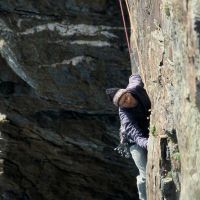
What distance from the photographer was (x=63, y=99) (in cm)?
1598

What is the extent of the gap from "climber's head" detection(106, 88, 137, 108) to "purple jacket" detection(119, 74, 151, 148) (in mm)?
88

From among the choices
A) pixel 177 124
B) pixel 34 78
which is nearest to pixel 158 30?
pixel 177 124

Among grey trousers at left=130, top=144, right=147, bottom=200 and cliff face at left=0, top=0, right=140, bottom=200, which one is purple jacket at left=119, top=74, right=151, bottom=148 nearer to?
grey trousers at left=130, top=144, right=147, bottom=200

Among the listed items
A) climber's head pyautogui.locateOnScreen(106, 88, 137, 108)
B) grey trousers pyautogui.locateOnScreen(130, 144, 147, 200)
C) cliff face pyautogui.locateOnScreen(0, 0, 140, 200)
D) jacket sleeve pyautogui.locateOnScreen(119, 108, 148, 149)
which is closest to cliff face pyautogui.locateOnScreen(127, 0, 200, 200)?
climber's head pyautogui.locateOnScreen(106, 88, 137, 108)

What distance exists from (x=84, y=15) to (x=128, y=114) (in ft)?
16.1

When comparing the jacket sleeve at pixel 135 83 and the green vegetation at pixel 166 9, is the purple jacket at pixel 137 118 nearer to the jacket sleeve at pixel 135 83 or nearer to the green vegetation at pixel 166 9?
the jacket sleeve at pixel 135 83

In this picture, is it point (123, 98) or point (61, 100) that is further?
point (61, 100)

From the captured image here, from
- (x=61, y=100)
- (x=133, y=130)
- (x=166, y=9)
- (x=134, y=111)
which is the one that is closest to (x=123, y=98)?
(x=134, y=111)

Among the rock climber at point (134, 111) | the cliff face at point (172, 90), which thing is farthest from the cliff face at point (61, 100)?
the rock climber at point (134, 111)

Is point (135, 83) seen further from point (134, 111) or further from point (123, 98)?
point (123, 98)

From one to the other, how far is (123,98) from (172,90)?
2.07m

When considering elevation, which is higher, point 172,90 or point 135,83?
point 135,83

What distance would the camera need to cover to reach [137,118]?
34.1 feet

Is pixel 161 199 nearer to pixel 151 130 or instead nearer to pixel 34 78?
pixel 151 130
